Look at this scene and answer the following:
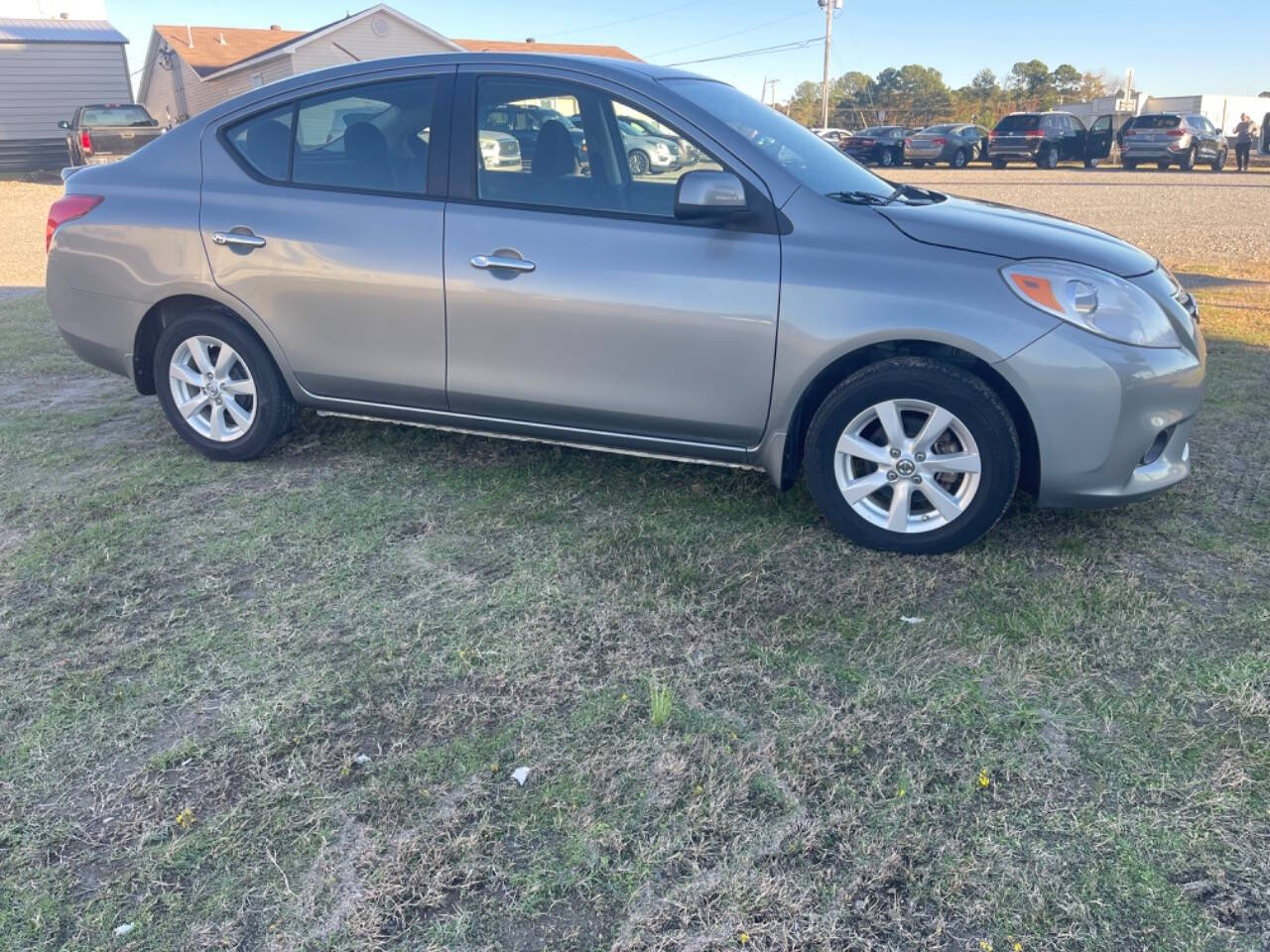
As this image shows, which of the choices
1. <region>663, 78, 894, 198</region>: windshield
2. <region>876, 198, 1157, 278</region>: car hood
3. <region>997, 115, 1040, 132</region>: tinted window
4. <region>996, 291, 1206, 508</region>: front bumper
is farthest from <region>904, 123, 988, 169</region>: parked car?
<region>996, 291, 1206, 508</region>: front bumper

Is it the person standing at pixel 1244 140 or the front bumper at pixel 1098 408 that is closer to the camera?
the front bumper at pixel 1098 408

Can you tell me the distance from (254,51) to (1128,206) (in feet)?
115

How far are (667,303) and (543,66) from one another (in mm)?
1161

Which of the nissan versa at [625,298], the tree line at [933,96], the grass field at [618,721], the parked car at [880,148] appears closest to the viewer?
the grass field at [618,721]

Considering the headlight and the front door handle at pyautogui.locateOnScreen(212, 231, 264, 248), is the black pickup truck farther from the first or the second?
the headlight

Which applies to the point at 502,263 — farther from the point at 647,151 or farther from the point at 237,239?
the point at 237,239

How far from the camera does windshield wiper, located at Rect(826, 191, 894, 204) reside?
3820 millimetres

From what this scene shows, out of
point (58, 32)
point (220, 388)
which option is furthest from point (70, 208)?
point (58, 32)

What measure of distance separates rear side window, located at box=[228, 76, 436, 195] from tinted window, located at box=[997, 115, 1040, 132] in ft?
96.7

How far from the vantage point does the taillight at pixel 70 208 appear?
4.63 m

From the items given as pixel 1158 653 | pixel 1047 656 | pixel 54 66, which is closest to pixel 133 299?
pixel 1047 656

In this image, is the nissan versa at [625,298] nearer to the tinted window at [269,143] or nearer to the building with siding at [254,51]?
the tinted window at [269,143]

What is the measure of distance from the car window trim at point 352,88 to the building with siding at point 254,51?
23.9 metres

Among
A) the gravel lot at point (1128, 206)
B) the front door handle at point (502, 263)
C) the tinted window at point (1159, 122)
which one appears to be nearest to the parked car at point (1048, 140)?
the gravel lot at point (1128, 206)
